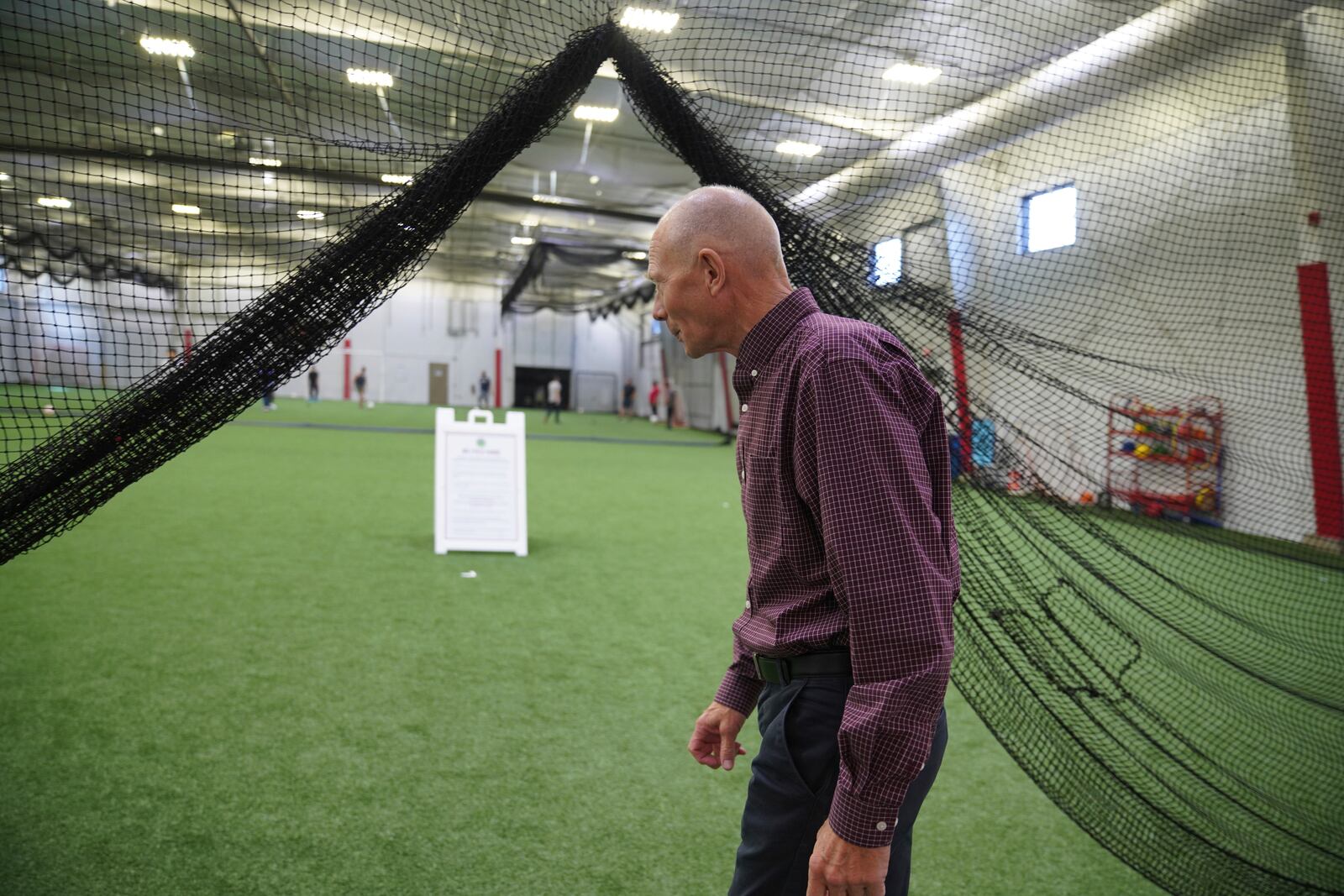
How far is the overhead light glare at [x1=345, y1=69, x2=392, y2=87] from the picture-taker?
2676 mm

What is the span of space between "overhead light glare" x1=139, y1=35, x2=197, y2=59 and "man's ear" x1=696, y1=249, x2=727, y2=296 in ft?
5.60

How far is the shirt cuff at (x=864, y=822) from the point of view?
1.16 metres

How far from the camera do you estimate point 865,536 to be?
1.16 metres

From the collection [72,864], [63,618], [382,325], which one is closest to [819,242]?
[72,864]

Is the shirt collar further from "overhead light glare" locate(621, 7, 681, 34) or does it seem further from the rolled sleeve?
"overhead light glare" locate(621, 7, 681, 34)

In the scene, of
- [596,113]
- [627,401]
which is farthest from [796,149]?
[627,401]

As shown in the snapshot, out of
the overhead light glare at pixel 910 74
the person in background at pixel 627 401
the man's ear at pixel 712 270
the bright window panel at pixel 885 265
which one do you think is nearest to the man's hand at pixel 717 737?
the man's ear at pixel 712 270

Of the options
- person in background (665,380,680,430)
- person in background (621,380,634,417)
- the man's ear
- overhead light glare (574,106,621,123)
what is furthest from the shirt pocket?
person in background (621,380,634,417)

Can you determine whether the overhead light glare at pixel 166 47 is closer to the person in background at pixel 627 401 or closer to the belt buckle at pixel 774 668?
the belt buckle at pixel 774 668

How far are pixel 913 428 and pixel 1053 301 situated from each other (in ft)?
10.4

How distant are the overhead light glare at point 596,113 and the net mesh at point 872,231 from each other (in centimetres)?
613

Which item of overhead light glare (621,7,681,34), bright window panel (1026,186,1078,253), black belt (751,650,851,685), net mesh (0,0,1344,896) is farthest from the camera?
bright window panel (1026,186,1078,253)

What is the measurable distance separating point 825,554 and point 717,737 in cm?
64

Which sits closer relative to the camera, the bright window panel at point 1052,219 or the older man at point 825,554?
the older man at point 825,554
